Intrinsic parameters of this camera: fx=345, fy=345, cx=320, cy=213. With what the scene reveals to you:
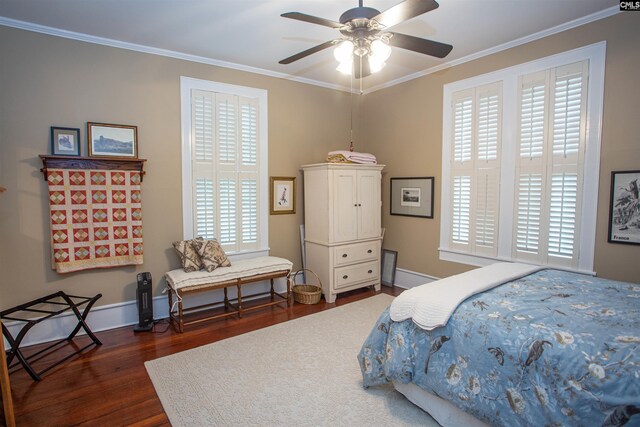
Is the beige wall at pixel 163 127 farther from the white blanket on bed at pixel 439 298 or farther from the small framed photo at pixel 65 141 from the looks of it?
the white blanket on bed at pixel 439 298

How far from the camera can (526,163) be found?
11.5ft

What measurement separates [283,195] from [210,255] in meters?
1.32

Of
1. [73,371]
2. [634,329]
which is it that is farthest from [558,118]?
[73,371]

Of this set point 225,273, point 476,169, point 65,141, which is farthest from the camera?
point 476,169

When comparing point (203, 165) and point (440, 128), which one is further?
point (440, 128)

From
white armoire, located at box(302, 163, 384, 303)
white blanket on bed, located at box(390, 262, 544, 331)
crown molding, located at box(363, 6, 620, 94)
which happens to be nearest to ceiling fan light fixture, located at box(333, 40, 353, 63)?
white blanket on bed, located at box(390, 262, 544, 331)

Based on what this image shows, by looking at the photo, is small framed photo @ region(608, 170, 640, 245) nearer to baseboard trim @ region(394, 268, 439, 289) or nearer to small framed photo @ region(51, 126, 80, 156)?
baseboard trim @ region(394, 268, 439, 289)

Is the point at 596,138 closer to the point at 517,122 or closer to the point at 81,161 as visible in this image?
the point at 517,122

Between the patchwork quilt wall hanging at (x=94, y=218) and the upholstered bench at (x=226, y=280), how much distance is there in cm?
56

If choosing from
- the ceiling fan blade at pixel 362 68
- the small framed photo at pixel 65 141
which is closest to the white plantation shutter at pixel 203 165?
the small framed photo at pixel 65 141

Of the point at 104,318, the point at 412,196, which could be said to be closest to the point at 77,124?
the point at 104,318

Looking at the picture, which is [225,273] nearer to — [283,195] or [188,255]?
[188,255]

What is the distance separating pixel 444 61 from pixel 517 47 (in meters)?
0.79

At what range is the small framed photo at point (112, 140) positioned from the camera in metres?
3.33
